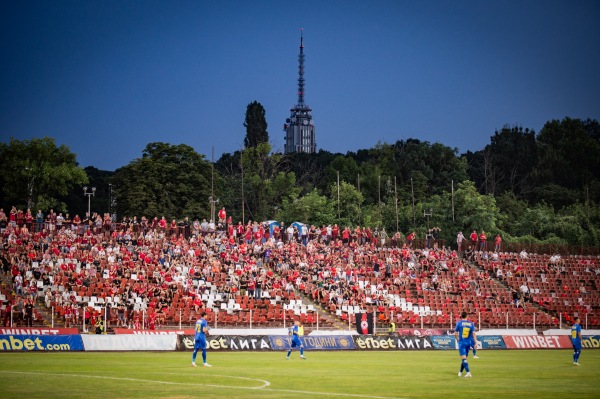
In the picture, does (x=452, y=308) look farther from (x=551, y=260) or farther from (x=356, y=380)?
(x=356, y=380)

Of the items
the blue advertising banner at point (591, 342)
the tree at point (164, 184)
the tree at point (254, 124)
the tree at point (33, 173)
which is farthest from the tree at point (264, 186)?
the blue advertising banner at point (591, 342)

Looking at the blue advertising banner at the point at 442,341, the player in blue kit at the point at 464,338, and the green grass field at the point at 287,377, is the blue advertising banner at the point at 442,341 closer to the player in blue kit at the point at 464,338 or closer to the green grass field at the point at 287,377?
the green grass field at the point at 287,377

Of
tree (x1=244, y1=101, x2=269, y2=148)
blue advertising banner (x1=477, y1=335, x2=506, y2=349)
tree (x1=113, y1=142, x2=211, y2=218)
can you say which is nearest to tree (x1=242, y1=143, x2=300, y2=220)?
tree (x1=113, y1=142, x2=211, y2=218)

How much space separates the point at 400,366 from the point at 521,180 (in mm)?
106274

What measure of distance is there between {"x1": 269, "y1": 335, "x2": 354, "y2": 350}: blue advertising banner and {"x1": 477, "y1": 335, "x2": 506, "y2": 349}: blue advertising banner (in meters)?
8.44

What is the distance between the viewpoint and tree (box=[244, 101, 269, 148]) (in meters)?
156

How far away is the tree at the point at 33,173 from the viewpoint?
97000 millimetres

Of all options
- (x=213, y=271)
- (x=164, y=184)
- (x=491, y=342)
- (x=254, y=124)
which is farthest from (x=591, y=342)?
(x=254, y=124)

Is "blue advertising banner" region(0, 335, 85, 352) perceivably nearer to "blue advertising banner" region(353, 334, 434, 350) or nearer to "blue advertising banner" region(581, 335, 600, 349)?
"blue advertising banner" region(353, 334, 434, 350)

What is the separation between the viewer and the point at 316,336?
4703 centimetres

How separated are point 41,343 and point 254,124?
11759 centimetres

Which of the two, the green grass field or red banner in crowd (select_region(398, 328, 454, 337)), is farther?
red banner in crowd (select_region(398, 328, 454, 337))

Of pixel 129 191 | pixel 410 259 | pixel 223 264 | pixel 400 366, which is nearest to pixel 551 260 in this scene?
pixel 410 259

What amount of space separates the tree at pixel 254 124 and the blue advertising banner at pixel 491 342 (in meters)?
109
